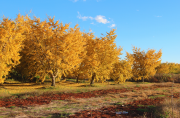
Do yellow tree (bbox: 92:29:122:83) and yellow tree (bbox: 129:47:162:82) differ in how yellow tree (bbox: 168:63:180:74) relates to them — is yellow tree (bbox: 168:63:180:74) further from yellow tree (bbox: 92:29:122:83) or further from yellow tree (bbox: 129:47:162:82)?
yellow tree (bbox: 92:29:122:83)

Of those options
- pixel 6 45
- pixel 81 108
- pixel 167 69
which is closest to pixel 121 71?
pixel 6 45

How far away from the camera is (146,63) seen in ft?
117

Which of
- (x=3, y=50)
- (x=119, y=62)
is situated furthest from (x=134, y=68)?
(x=3, y=50)

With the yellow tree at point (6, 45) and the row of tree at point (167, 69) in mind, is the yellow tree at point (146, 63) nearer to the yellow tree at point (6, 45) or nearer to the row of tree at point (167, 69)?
the row of tree at point (167, 69)

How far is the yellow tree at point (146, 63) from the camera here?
35125 mm

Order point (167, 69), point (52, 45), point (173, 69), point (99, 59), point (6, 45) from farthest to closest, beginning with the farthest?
point (173, 69) → point (167, 69) → point (99, 59) → point (52, 45) → point (6, 45)

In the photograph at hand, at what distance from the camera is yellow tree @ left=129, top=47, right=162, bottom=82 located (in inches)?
1383

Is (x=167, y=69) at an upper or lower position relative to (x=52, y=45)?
lower

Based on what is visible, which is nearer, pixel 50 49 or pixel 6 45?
pixel 6 45

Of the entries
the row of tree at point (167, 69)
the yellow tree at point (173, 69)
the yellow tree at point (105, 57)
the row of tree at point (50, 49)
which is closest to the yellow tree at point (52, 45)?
the row of tree at point (50, 49)

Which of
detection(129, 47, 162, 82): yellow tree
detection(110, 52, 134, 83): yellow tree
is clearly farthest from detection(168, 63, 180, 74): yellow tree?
detection(110, 52, 134, 83): yellow tree

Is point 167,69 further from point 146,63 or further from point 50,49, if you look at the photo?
point 50,49

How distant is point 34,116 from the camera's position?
267 inches

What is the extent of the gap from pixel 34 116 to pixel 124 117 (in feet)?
13.9
